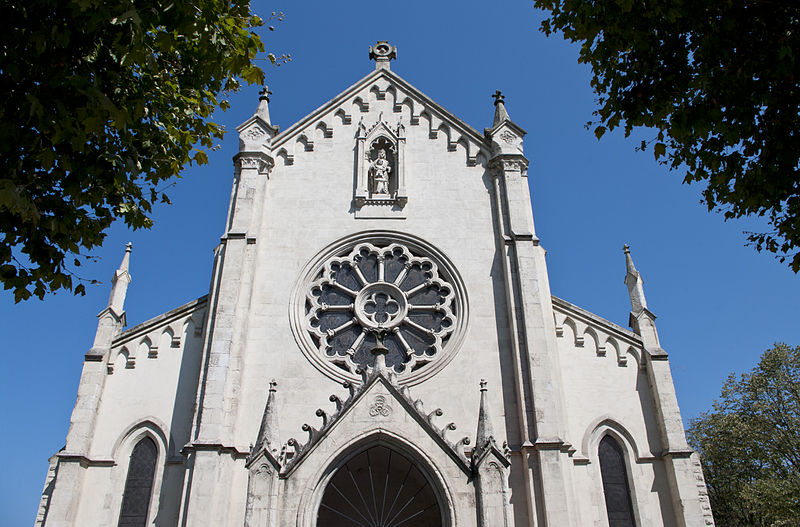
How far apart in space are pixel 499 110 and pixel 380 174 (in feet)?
13.5

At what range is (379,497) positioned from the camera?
1412 cm

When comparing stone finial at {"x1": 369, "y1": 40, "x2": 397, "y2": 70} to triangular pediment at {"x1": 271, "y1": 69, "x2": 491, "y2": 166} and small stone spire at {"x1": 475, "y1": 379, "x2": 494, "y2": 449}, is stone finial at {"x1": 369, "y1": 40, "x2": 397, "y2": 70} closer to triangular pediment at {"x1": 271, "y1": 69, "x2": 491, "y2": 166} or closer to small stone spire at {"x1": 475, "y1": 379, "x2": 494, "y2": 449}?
triangular pediment at {"x1": 271, "y1": 69, "x2": 491, "y2": 166}

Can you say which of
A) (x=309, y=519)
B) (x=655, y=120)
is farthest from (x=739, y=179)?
(x=309, y=519)

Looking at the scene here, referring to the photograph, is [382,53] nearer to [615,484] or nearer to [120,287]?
[120,287]

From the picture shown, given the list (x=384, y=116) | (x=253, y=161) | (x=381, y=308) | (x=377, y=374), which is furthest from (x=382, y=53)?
(x=377, y=374)

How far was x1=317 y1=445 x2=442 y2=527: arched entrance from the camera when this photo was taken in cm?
1335

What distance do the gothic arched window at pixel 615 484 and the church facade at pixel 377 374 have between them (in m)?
0.05

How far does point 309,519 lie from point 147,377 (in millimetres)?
5848

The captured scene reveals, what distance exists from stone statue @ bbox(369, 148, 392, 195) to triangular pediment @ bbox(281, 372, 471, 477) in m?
6.63

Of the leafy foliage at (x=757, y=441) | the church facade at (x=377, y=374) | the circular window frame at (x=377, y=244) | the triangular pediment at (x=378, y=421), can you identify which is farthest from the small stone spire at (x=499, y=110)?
the leafy foliage at (x=757, y=441)

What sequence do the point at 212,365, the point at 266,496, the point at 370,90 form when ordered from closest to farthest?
the point at 266,496, the point at 212,365, the point at 370,90

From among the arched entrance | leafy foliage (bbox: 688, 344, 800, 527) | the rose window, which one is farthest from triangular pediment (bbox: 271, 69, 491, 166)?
leafy foliage (bbox: 688, 344, 800, 527)

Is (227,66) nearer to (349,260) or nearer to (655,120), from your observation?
(655,120)

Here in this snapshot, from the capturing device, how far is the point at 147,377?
14.9 metres
